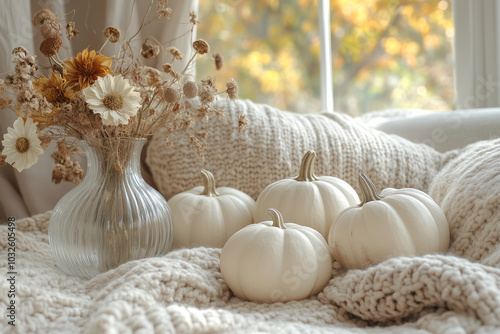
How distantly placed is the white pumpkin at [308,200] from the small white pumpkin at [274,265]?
0.38 ft

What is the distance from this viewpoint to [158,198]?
33.5 inches

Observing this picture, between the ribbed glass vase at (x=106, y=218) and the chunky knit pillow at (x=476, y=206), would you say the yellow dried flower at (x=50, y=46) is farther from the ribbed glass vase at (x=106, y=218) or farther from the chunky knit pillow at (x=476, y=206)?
the chunky knit pillow at (x=476, y=206)

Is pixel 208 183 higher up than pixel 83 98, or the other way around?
pixel 83 98

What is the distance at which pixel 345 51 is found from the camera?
242cm

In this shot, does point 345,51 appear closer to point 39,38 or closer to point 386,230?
point 39,38

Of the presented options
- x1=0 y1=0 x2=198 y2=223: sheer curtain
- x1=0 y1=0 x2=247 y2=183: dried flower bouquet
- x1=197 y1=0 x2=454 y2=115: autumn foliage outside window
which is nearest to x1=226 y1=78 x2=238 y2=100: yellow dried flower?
x1=0 y1=0 x2=247 y2=183: dried flower bouquet

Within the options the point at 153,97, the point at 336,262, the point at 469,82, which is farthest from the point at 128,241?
the point at 469,82

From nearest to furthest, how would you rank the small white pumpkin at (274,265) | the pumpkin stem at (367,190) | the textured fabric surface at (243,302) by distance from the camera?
the textured fabric surface at (243,302) < the small white pumpkin at (274,265) < the pumpkin stem at (367,190)

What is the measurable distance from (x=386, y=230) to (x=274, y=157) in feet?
1.32

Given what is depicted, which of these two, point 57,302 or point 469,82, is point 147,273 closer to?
point 57,302

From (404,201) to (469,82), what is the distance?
36.7 inches

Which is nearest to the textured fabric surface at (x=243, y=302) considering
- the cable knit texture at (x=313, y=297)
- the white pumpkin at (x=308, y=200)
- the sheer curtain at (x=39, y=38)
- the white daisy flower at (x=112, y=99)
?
the cable knit texture at (x=313, y=297)

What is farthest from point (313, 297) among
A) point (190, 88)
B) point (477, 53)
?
point (477, 53)

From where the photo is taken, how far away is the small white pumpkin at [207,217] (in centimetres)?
90
